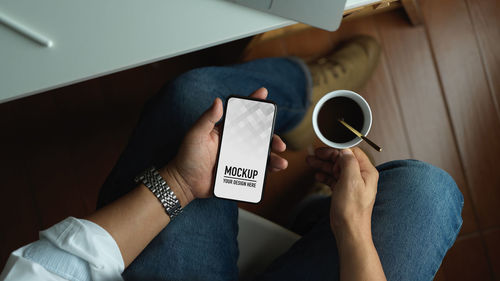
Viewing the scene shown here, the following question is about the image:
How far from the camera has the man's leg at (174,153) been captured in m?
0.71

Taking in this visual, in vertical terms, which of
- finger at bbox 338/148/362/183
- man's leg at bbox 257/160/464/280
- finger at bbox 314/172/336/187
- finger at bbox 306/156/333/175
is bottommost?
man's leg at bbox 257/160/464/280

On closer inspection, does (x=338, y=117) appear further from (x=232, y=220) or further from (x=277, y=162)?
(x=232, y=220)

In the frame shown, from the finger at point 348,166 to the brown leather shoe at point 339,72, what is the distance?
15.0 inches

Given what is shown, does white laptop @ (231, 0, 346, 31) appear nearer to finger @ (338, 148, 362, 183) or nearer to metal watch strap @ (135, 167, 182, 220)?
finger @ (338, 148, 362, 183)

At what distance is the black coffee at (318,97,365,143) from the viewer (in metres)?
0.67

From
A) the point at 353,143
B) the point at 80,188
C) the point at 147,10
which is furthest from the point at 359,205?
the point at 80,188

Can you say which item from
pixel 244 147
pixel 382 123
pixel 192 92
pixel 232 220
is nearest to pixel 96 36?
pixel 192 92

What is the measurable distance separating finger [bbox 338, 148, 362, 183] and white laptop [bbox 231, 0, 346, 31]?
24 centimetres

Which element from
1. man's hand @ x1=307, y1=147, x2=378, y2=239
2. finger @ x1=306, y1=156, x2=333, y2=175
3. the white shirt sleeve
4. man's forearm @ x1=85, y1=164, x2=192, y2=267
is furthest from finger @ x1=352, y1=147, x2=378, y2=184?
the white shirt sleeve

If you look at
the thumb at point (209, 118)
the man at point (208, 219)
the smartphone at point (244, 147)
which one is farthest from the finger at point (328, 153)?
the thumb at point (209, 118)

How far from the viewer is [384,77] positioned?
117cm

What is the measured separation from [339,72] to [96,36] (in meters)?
0.70

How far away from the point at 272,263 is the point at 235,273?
81mm

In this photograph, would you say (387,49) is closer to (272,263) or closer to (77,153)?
(272,263)
